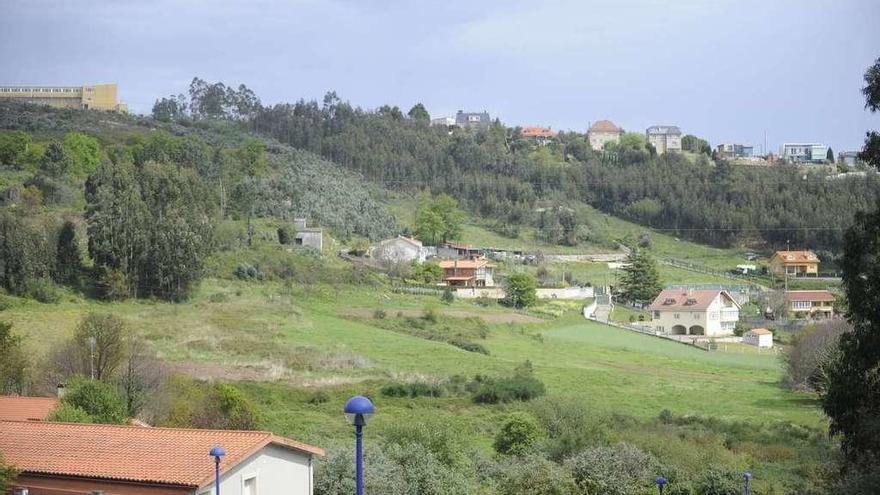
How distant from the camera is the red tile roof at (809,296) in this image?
67375 millimetres

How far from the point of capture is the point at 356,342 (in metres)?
41.3

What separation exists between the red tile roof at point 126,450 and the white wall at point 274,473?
16 cm

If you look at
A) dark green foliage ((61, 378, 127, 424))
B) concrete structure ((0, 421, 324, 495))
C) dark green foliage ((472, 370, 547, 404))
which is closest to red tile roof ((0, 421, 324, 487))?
concrete structure ((0, 421, 324, 495))

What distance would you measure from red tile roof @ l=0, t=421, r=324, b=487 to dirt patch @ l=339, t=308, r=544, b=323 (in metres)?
31.5

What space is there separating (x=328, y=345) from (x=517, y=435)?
14.6 m

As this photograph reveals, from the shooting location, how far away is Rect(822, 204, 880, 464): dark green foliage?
1480 centimetres

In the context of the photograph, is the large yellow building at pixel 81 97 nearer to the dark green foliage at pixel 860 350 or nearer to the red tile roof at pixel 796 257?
the red tile roof at pixel 796 257

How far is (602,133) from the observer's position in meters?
156

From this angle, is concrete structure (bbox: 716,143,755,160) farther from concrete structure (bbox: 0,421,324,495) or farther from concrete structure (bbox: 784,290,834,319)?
concrete structure (bbox: 0,421,324,495)

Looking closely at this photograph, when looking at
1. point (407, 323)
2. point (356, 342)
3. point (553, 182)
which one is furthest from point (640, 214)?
point (356, 342)

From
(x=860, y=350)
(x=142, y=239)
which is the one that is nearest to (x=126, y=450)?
(x=860, y=350)

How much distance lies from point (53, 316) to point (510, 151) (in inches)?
3627

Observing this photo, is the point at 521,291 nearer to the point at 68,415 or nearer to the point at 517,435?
the point at 517,435

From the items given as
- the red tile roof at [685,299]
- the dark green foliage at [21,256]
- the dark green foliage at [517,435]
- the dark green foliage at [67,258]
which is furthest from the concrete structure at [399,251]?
the dark green foliage at [517,435]
